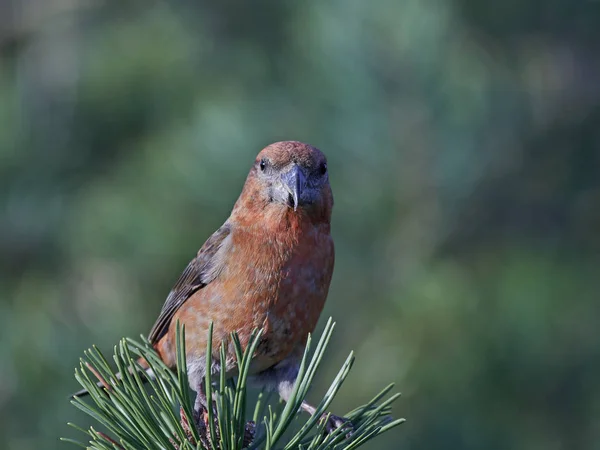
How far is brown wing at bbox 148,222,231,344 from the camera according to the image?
294 cm

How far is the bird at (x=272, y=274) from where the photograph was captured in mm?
2670

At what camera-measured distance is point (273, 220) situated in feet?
9.27

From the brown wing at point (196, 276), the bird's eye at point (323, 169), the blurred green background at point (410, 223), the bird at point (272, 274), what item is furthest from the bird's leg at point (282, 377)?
the blurred green background at point (410, 223)

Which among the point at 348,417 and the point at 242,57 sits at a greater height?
the point at 242,57

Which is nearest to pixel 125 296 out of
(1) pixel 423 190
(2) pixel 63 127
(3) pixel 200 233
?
(3) pixel 200 233

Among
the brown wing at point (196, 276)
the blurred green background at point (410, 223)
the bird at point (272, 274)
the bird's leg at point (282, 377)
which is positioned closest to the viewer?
the bird at point (272, 274)

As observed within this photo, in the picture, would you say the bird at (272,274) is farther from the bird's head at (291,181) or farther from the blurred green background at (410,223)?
the blurred green background at (410,223)

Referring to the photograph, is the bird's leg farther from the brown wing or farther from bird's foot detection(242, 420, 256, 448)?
bird's foot detection(242, 420, 256, 448)

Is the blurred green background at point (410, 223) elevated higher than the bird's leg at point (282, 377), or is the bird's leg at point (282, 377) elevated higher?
the blurred green background at point (410, 223)

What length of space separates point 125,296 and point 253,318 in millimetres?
1727

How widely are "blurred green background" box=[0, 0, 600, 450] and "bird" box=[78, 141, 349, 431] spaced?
30.0 inches

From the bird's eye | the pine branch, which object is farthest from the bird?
the pine branch

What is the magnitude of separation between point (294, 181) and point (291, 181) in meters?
0.01

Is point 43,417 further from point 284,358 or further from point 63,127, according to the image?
point 63,127
